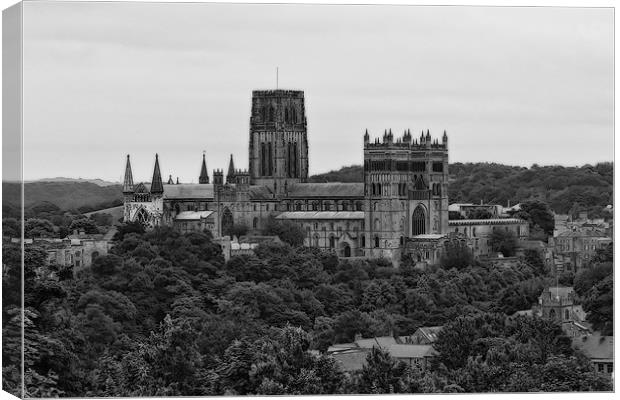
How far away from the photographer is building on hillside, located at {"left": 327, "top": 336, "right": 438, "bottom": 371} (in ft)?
111

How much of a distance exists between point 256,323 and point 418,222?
26834 mm

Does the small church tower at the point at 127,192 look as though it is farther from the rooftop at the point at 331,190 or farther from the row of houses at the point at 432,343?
the row of houses at the point at 432,343

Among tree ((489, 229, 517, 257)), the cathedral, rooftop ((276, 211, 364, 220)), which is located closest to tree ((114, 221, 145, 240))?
the cathedral

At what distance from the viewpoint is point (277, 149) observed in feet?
236

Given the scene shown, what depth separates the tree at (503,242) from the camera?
66375 millimetres

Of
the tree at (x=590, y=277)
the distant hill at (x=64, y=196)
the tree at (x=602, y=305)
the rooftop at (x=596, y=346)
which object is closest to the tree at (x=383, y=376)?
the rooftop at (x=596, y=346)

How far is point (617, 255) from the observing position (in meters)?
29.6

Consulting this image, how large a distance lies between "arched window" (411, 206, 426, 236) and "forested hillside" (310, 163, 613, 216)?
6.93 feet

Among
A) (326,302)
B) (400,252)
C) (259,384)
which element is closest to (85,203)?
(326,302)

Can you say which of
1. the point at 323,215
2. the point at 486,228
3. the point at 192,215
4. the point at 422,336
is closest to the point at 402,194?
the point at 323,215

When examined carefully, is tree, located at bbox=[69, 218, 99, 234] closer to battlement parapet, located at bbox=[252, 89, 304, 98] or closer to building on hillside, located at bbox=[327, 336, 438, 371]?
battlement parapet, located at bbox=[252, 89, 304, 98]

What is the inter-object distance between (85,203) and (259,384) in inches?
1029

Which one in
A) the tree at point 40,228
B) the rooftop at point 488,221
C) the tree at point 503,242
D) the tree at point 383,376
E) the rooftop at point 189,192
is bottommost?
the tree at point 383,376

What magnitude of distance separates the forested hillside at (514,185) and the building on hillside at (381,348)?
1583 centimetres
